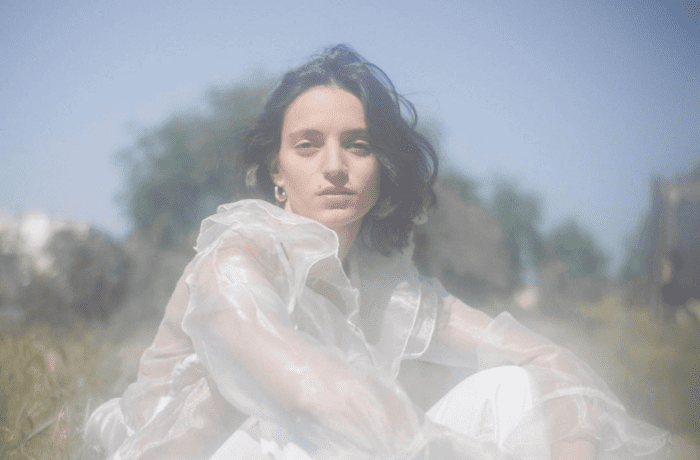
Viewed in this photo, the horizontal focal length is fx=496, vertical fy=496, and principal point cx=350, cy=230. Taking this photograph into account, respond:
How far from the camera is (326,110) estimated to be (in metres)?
1.17

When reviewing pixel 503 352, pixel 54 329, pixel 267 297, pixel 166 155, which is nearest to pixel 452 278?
pixel 166 155

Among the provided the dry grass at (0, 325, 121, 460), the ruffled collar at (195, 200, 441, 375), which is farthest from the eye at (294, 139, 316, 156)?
the dry grass at (0, 325, 121, 460)

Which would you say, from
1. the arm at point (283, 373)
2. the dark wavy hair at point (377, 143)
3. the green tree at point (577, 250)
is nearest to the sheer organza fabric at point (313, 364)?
the arm at point (283, 373)

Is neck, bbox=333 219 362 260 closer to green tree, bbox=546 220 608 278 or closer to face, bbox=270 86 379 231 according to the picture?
face, bbox=270 86 379 231

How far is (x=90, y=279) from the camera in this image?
2951 mm

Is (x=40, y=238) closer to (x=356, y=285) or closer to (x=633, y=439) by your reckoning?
(x=356, y=285)

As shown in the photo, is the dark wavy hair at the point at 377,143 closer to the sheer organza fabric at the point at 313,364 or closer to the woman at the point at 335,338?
the woman at the point at 335,338

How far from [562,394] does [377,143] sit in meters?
0.69

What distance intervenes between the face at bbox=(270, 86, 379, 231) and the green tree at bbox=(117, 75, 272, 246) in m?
1.33

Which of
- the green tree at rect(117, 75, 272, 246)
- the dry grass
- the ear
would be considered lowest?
the dry grass

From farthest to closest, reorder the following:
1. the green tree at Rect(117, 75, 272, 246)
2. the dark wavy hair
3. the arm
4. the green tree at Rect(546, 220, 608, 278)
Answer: the green tree at Rect(117, 75, 272, 246) → the green tree at Rect(546, 220, 608, 278) → the dark wavy hair → the arm

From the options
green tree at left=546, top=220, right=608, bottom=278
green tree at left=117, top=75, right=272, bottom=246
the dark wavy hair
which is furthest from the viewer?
green tree at left=117, top=75, right=272, bottom=246

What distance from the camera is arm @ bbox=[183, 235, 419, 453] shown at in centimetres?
68

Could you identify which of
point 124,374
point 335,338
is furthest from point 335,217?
point 124,374
